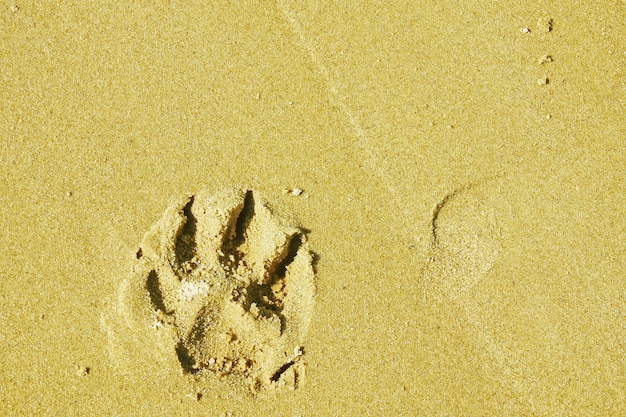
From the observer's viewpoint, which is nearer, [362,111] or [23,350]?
[23,350]

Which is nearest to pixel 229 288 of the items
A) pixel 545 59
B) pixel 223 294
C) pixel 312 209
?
pixel 223 294

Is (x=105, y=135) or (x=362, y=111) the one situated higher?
(x=105, y=135)

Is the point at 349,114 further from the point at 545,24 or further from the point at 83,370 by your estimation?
the point at 83,370

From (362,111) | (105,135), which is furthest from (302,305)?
(105,135)

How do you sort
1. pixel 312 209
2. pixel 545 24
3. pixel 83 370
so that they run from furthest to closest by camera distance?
1. pixel 545 24
2. pixel 312 209
3. pixel 83 370

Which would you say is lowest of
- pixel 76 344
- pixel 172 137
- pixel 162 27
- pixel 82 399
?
pixel 82 399

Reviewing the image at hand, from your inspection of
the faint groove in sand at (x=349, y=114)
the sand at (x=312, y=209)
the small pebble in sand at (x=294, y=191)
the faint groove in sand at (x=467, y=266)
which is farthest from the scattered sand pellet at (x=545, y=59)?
the small pebble in sand at (x=294, y=191)

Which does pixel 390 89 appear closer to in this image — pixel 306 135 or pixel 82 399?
pixel 306 135

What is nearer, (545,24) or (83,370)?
(83,370)
